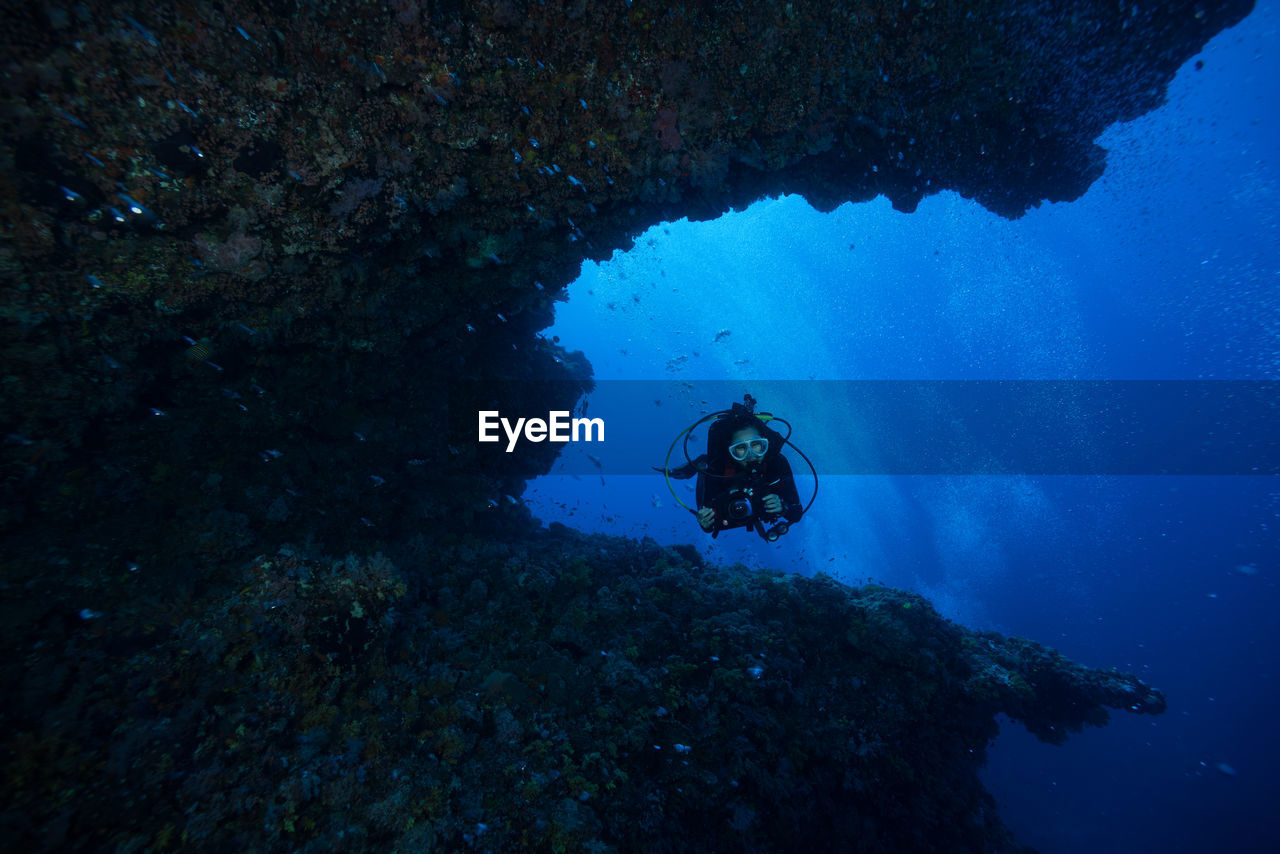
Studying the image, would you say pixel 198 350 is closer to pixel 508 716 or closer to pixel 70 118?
pixel 70 118

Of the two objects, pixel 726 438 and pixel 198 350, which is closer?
pixel 198 350

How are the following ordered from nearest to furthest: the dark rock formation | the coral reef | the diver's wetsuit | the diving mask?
the coral reef, the dark rock formation, the diving mask, the diver's wetsuit

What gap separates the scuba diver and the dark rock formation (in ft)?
6.18

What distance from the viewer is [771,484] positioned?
6590 mm

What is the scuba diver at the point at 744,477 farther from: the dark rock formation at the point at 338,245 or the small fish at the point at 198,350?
the small fish at the point at 198,350

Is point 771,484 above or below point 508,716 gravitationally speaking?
above

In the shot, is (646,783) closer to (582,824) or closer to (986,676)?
(582,824)

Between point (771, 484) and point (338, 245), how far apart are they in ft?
21.7

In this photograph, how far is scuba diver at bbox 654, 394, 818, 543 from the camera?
20.2ft

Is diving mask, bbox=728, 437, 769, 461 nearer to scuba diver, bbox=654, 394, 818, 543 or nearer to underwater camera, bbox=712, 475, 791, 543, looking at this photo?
scuba diver, bbox=654, 394, 818, 543

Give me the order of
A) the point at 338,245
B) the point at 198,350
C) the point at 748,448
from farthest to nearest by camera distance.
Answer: the point at 748,448 → the point at 198,350 → the point at 338,245

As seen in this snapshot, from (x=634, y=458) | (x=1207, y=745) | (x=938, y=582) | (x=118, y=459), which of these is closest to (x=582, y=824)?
(x=118, y=459)

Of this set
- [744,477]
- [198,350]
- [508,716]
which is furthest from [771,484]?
[198,350]

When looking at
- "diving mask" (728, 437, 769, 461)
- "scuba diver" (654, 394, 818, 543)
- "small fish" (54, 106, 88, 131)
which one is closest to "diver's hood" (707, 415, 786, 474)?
"scuba diver" (654, 394, 818, 543)
